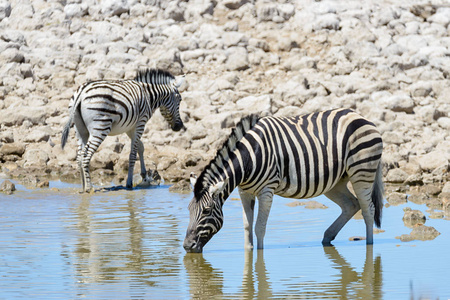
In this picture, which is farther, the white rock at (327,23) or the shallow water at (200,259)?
the white rock at (327,23)

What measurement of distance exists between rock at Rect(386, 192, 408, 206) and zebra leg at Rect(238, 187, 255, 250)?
381 centimetres

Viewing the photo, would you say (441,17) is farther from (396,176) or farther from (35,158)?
(35,158)

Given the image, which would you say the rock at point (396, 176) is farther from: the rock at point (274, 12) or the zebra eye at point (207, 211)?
the rock at point (274, 12)

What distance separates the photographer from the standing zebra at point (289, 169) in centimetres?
812

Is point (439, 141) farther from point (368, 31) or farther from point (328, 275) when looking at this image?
point (328, 275)

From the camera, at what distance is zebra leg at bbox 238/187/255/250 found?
27.9 ft

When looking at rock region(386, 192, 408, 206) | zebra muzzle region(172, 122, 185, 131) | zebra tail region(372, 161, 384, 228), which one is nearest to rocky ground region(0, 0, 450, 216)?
zebra muzzle region(172, 122, 185, 131)

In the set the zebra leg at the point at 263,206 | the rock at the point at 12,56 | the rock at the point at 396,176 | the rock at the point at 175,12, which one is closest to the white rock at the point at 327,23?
the rock at the point at 175,12

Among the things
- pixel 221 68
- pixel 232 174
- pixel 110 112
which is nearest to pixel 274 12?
pixel 221 68

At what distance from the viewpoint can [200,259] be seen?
A: 802 centimetres

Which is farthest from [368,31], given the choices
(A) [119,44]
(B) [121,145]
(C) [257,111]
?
(B) [121,145]

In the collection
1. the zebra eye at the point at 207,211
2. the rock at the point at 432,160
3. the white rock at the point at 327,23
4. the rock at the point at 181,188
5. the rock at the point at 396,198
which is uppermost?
the white rock at the point at 327,23

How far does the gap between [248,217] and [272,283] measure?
5.40 feet

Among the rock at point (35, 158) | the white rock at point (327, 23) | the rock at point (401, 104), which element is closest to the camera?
the rock at point (35, 158)
